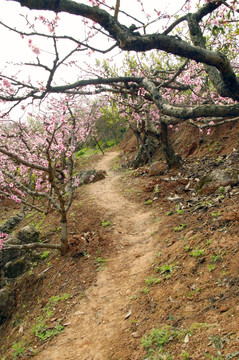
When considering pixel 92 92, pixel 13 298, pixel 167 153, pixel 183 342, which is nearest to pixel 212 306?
pixel 183 342

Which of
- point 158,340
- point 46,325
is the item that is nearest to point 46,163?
point 46,325

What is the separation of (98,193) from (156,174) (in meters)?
2.88

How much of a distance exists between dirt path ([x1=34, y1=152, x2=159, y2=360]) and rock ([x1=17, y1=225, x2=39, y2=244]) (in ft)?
8.35

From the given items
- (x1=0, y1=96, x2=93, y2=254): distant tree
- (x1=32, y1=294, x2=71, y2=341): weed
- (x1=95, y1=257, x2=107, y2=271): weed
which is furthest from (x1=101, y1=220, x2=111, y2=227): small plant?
(x1=32, y1=294, x2=71, y2=341): weed

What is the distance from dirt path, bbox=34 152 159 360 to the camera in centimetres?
343

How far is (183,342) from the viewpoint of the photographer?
101 inches

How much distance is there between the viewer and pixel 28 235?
24.3ft

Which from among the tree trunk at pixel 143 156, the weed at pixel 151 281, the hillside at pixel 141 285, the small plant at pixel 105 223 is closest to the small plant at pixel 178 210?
the hillside at pixel 141 285

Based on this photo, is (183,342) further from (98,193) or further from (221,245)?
(98,193)

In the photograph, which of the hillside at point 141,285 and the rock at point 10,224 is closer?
the hillside at point 141,285

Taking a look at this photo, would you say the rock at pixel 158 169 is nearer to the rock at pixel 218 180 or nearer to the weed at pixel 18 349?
the rock at pixel 218 180

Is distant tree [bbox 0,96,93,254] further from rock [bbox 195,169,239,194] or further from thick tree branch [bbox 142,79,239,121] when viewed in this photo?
rock [bbox 195,169,239,194]

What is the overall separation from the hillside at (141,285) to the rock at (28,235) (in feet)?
1.40

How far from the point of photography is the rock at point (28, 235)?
731 cm
